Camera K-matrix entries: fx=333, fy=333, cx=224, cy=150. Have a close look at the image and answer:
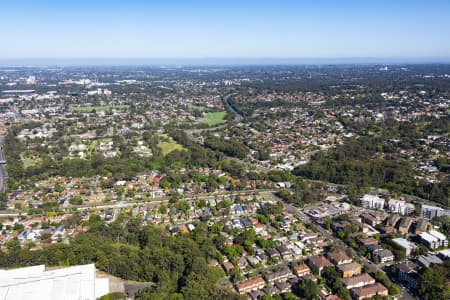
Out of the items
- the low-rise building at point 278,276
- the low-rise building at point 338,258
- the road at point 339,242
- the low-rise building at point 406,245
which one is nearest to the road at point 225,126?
the road at point 339,242

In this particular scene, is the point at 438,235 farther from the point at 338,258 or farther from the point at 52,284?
the point at 52,284

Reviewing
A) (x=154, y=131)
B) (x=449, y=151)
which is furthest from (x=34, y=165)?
(x=449, y=151)

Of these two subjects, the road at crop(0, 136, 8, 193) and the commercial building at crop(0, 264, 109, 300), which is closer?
the commercial building at crop(0, 264, 109, 300)

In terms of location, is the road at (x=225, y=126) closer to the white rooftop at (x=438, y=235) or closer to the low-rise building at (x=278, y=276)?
the white rooftop at (x=438, y=235)

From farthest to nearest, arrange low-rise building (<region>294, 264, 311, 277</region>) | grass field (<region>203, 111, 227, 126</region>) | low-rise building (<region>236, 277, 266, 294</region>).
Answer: grass field (<region>203, 111, 227, 126</region>) → low-rise building (<region>294, 264, 311, 277</region>) → low-rise building (<region>236, 277, 266, 294</region>)

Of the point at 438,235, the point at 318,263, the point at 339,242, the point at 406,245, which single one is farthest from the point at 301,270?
the point at 438,235

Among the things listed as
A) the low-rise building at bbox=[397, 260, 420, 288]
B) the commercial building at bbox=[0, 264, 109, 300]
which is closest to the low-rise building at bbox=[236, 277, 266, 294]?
the commercial building at bbox=[0, 264, 109, 300]

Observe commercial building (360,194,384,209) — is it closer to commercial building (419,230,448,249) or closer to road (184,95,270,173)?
commercial building (419,230,448,249)
